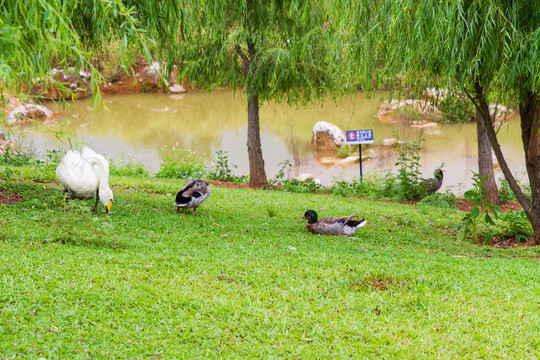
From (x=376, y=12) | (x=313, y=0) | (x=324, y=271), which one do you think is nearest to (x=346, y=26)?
(x=376, y=12)

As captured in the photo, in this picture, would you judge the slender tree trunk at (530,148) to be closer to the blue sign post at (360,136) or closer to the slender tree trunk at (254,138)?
the blue sign post at (360,136)

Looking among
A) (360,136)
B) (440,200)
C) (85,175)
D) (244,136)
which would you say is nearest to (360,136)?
(360,136)

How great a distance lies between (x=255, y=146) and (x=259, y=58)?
227 cm

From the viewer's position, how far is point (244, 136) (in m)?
21.9

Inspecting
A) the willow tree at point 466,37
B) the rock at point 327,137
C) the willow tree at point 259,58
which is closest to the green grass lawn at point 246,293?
the willow tree at point 466,37

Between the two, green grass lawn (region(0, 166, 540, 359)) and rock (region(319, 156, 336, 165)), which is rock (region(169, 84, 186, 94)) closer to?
rock (region(319, 156, 336, 165))

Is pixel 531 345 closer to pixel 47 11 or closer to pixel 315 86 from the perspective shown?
pixel 47 11

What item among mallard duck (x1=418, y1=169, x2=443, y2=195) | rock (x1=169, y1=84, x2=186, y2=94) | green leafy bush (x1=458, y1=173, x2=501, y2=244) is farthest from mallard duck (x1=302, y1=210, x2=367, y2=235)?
rock (x1=169, y1=84, x2=186, y2=94)

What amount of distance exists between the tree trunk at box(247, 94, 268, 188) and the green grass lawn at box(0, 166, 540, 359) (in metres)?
5.67

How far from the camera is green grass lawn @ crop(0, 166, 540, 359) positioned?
3.03 m

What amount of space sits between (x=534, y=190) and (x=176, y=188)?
6533mm

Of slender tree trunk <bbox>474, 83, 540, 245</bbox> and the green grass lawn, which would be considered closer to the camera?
the green grass lawn

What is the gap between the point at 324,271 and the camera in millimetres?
4473

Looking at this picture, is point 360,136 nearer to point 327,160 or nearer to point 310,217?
point 310,217
